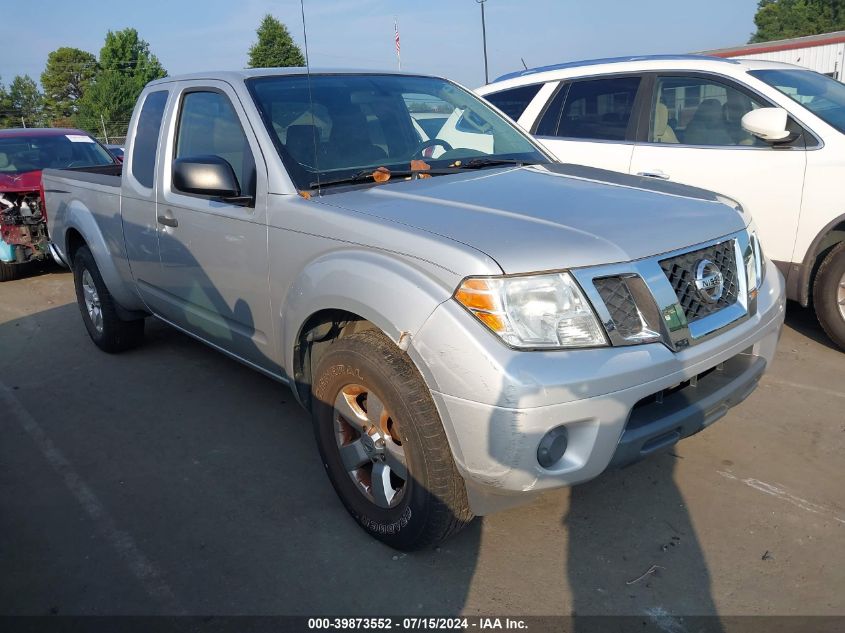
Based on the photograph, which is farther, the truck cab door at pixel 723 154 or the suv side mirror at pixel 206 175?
the truck cab door at pixel 723 154

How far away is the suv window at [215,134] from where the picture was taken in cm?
342

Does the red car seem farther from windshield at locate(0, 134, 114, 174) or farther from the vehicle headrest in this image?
the vehicle headrest

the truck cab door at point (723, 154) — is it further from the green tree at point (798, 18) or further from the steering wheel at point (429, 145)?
the green tree at point (798, 18)

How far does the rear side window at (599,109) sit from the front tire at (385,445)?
368 cm

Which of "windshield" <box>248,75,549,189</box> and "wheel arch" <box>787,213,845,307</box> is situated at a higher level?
"windshield" <box>248,75,549,189</box>

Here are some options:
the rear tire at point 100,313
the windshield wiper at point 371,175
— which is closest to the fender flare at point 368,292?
the windshield wiper at point 371,175

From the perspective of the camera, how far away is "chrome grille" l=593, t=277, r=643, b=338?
2.39m

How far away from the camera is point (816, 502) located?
10.1ft

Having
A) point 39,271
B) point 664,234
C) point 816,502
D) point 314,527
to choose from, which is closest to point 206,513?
A: point 314,527

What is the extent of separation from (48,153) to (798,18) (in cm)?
7662

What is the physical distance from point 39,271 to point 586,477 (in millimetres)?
8716

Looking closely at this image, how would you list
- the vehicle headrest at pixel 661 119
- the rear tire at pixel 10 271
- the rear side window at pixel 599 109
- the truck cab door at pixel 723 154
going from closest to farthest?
the truck cab door at pixel 723 154 < the vehicle headrest at pixel 661 119 < the rear side window at pixel 599 109 < the rear tire at pixel 10 271

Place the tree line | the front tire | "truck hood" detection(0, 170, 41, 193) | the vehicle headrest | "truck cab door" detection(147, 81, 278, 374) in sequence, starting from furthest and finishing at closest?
the tree line
"truck hood" detection(0, 170, 41, 193)
the vehicle headrest
"truck cab door" detection(147, 81, 278, 374)
the front tire

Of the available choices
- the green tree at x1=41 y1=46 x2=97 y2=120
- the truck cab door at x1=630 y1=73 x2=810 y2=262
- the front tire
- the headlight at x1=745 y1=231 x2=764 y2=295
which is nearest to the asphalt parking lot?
the front tire
